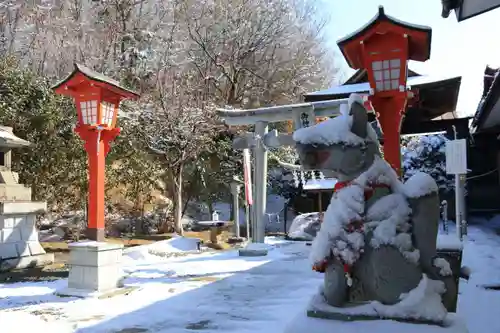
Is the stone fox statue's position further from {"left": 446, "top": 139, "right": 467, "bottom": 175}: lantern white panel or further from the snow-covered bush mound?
the snow-covered bush mound

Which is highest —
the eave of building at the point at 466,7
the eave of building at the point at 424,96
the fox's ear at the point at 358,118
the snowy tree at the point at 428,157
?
the eave of building at the point at 424,96

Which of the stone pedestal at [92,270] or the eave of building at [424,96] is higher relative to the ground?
the eave of building at [424,96]

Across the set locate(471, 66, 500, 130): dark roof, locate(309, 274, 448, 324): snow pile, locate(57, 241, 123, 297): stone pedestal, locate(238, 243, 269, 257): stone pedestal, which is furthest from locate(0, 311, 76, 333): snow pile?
locate(471, 66, 500, 130): dark roof

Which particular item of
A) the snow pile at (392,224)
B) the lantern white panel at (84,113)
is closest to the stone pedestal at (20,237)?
the lantern white panel at (84,113)

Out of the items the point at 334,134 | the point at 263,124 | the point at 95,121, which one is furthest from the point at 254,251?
the point at 334,134

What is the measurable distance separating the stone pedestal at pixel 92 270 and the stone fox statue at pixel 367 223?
4445 millimetres

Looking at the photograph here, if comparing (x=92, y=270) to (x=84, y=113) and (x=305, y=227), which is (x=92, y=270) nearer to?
(x=84, y=113)

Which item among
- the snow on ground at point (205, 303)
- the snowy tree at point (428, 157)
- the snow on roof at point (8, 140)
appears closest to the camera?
the snow on ground at point (205, 303)

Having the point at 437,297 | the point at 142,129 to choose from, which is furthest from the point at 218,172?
the point at 437,297

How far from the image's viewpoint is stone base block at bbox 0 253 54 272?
334 inches

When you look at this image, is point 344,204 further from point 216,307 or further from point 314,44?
point 314,44

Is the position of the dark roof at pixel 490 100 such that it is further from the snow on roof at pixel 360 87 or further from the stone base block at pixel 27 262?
the stone base block at pixel 27 262

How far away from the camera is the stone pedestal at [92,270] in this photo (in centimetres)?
621

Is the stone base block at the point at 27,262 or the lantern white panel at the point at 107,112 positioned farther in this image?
the stone base block at the point at 27,262
